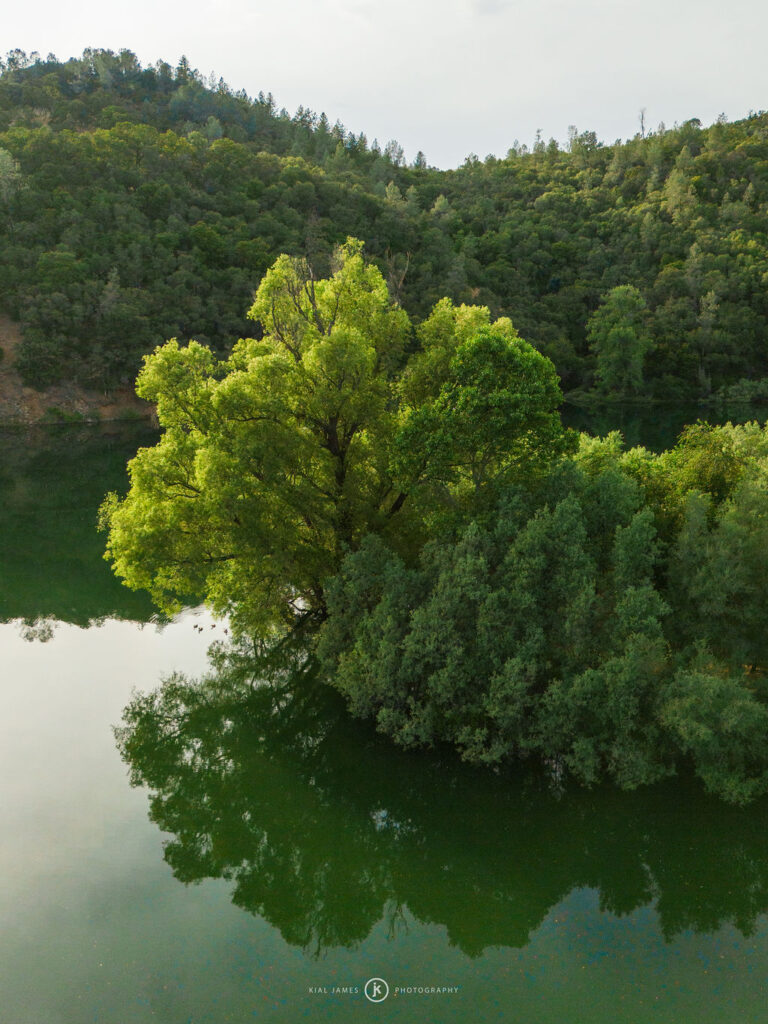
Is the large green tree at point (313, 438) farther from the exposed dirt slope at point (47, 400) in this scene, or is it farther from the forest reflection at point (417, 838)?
the exposed dirt slope at point (47, 400)

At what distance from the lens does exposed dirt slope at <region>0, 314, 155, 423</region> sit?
73875 mm

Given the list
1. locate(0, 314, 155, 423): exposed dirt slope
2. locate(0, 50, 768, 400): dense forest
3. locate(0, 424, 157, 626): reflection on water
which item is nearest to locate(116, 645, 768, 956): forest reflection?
locate(0, 424, 157, 626): reflection on water

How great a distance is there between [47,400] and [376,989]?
75591mm

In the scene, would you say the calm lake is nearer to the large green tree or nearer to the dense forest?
the large green tree

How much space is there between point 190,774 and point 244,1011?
25.0 feet

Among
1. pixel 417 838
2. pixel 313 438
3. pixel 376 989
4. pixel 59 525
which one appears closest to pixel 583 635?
pixel 417 838

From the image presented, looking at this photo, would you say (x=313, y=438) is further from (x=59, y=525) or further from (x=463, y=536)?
(x=59, y=525)

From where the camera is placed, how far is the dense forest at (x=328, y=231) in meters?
81.0

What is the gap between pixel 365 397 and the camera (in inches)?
805

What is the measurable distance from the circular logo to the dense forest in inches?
2231

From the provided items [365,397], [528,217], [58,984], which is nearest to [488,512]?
[365,397]

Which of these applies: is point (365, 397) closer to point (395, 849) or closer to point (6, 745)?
point (395, 849)

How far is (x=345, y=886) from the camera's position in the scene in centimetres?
1443

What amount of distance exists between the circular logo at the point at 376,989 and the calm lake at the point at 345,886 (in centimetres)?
11
